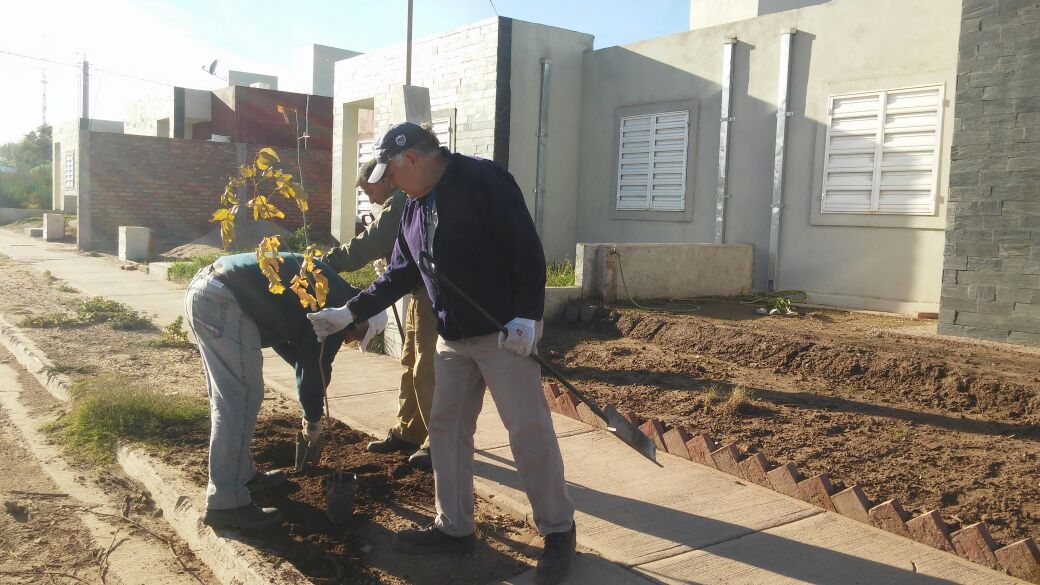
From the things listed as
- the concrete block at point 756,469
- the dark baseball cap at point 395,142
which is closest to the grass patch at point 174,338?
the dark baseball cap at point 395,142

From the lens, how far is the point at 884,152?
1004cm

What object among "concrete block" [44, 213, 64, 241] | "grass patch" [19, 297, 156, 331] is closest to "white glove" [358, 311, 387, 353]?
"grass patch" [19, 297, 156, 331]

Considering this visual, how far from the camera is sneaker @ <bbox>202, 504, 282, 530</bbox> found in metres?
4.05

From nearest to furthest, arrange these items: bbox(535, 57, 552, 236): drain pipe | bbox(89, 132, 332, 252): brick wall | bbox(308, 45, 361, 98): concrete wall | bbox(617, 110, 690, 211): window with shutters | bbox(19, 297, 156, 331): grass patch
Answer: bbox(19, 297, 156, 331): grass patch < bbox(617, 110, 690, 211): window with shutters < bbox(535, 57, 552, 236): drain pipe < bbox(89, 132, 332, 252): brick wall < bbox(308, 45, 361, 98): concrete wall

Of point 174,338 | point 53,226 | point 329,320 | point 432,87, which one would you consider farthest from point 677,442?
point 53,226

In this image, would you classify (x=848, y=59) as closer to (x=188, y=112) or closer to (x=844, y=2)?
(x=844, y=2)

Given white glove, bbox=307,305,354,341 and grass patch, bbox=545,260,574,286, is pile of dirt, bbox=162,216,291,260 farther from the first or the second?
white glove, bbox=307,305,354,341

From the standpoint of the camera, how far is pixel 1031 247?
7.48 metres

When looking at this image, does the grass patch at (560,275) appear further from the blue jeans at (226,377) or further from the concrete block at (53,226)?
the concrete block at (53,226)

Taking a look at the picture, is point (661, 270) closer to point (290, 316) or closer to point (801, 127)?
point (801, 127)

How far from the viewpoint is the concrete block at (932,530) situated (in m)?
3.82

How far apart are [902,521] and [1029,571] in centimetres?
56

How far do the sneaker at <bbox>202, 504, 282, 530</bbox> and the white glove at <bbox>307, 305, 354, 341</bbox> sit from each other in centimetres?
88

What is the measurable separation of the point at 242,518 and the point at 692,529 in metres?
2.09
